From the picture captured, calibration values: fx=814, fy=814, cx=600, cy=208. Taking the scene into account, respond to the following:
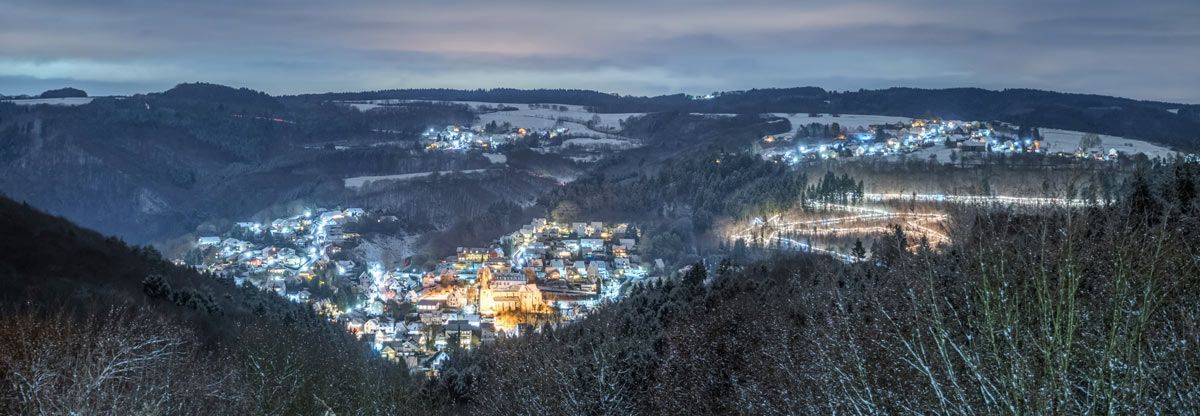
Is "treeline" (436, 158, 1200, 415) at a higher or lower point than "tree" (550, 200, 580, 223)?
higher

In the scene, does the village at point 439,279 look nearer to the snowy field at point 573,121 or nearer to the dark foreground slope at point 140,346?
the dark foreground slope at point 140,346

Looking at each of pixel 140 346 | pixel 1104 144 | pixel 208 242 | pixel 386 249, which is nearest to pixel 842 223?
pixel 1104 144

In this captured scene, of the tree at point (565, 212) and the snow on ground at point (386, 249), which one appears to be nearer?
the snow on ground at point (386, 249)

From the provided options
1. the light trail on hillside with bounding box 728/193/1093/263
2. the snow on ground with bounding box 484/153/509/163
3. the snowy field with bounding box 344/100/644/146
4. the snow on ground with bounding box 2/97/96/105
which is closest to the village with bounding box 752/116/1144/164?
the light trail on hillside with bounding box 728/193/1093/263

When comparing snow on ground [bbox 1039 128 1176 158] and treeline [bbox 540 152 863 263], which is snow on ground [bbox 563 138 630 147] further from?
snow on ground [bbox 1039 128 1176 158]

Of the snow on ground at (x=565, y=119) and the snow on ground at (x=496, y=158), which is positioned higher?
the snow on ground at (x=565, y=119)

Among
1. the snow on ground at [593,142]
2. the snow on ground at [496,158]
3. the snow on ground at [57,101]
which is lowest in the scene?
the snow on ground at [496,158]

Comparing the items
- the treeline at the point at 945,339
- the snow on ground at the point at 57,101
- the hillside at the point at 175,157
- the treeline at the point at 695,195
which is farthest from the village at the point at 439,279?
the snow on ground at the point at 57,101

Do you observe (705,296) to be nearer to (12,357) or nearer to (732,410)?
(732,410)
